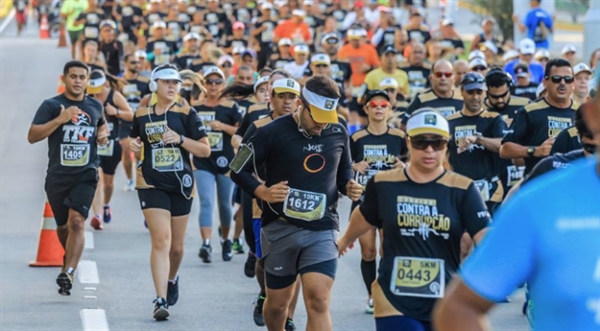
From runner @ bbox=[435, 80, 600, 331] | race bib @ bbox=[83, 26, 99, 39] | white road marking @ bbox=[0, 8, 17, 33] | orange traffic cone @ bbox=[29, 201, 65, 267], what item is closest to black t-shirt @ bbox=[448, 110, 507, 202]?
orange traffic cone @ bbox=[29, 201, 65, 267]

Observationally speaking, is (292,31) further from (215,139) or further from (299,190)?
(299,190)

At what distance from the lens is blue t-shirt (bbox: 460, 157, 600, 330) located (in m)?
3.08

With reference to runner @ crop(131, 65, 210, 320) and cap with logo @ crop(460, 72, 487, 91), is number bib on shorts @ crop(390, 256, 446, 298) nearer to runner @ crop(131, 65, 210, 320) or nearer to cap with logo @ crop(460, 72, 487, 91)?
runner @ crop(131, 65, 210, 320)

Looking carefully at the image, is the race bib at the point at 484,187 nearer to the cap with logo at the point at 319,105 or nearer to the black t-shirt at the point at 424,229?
the cap with logo at the point at 319,105

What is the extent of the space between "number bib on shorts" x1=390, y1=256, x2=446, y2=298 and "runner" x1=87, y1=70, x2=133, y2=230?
8636mm

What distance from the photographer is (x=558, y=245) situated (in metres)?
3.08

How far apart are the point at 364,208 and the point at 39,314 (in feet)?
16.0

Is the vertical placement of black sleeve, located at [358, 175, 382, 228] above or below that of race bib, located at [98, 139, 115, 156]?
above

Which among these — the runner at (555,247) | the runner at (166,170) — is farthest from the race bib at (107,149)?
the runner at (555,247)

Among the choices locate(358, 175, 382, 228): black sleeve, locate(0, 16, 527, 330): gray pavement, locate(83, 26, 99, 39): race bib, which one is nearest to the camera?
locate(358, 175, 382, 228): black sleeve

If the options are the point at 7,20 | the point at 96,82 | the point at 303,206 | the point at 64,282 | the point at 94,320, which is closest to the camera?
the point at 303,206

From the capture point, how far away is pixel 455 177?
6676mm

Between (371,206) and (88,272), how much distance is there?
22.5 feet

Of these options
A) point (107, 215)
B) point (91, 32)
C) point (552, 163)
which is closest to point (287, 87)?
point (552, 163)
